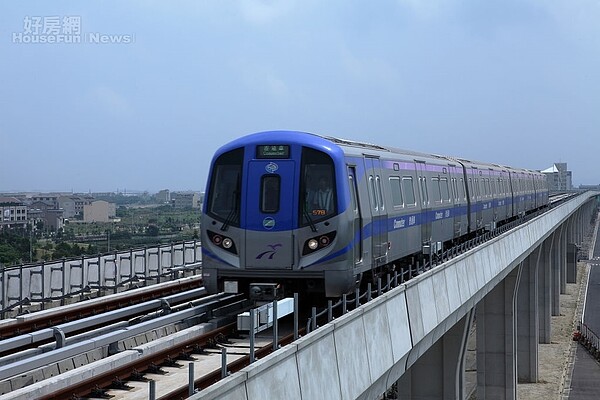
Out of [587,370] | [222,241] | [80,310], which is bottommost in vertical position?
[587,370]

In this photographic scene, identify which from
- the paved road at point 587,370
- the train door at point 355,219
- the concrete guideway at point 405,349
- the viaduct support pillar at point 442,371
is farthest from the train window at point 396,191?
the paved road at point 587,370

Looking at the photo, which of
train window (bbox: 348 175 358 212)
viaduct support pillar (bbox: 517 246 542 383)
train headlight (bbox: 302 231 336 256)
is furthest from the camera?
viaduct support pillar (bbox: 517 246 542 383)

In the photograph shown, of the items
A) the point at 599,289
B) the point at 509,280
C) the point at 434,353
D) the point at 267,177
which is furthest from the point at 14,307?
the point at 599,289

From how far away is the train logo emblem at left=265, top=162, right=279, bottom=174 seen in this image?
14350mm

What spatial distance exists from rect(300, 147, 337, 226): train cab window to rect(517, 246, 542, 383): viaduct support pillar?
4414 cm

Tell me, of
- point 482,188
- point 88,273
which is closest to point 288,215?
point 88,273

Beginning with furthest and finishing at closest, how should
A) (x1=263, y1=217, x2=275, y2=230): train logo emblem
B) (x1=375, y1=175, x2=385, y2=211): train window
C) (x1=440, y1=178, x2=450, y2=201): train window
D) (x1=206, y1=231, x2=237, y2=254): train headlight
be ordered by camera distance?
(x1=440, y1=178, x2=450, y2=201): train window → (x1=375, y1=175, x2=385, y2=211): train window → (x1=206, y1=231, x2=237, y2=254): train headlight → (x1=263, y1=217, x2=275, y2=230): train logo emblem

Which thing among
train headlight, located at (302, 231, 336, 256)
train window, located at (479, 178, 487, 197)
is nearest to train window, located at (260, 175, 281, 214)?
train headlight, located at (302, 231, 336, 256)

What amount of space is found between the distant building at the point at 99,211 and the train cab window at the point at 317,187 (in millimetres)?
11291

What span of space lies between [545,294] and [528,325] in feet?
42.7

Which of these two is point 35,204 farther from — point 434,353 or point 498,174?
point 498,174

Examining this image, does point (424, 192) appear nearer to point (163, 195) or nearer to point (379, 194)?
point (379, 194)

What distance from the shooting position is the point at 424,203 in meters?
21.6

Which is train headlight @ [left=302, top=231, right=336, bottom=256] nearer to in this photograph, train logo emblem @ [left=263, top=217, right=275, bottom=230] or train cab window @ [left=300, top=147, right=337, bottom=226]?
train cab window @ [left=300, top=147, right=337, bottom=226]
